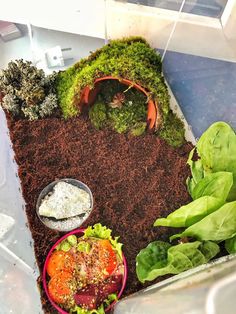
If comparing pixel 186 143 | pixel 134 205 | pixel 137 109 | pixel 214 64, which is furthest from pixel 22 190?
pixel 214 64

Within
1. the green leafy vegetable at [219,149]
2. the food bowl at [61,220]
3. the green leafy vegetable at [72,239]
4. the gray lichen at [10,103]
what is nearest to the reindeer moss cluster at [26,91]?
the gray lichen at [10,103]

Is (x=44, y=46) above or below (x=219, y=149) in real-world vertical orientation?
below

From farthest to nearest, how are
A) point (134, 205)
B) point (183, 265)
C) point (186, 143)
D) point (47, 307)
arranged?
point (186, 143) → point (134, 205) → point (47, 307) → point (183, 265)

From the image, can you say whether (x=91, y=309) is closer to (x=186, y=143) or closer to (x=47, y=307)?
(x=47, y=307)

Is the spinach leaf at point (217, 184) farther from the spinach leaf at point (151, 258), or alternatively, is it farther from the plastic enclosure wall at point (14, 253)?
the plastic enclosure wall at point (14, 253)

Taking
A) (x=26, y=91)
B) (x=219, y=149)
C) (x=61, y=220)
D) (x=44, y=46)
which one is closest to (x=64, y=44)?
(x=44, y=46)

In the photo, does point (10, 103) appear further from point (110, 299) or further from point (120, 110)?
point (110, 299)
